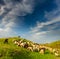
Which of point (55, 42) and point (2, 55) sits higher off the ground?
point (55, 42)

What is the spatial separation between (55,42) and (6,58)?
3217 centimetres

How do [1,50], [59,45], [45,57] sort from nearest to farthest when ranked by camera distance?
[1,50] → [45,57] → [59,45]

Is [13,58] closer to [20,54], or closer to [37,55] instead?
[20,54]

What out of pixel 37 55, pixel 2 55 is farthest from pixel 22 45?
pixel 2 55

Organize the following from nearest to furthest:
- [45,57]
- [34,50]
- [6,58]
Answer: [6,58] < [45,57] < [34,50]

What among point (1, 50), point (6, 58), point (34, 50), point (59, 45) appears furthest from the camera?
point (59, 45)

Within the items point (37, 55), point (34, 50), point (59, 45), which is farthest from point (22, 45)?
point (59, 45)

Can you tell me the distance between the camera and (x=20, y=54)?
2259 centimetres

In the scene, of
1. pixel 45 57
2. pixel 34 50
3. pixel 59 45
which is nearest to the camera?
pixel 45 57

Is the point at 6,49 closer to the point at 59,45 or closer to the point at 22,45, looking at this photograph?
the point at 22,45

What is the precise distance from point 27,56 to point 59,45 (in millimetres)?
27073

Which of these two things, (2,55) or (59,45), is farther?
(59,45)

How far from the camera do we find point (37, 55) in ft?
79.0

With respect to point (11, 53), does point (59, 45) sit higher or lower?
higher
